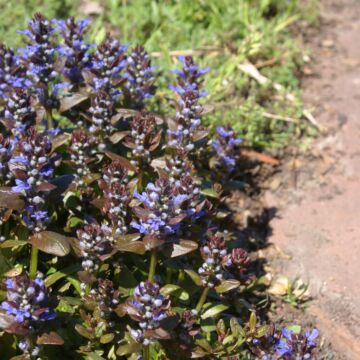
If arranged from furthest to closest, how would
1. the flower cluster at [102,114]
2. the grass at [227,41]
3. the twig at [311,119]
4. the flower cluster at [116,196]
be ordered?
the twig at [311,119] → the grass at [227,41] → the flower cluster at [102,114] → the flower cluster at [116,196]

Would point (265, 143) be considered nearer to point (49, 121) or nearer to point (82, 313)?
point (49, 121)

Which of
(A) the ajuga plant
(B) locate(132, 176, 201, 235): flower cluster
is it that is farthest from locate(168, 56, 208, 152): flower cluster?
(B) locate(132, 176, 201, 235): flower cluster

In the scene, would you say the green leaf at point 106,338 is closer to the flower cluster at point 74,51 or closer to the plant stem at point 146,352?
the plant stem at point 146,352

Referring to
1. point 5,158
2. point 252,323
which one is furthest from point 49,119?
point 252,323

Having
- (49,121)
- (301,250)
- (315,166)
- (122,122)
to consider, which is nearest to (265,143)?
(315,166)

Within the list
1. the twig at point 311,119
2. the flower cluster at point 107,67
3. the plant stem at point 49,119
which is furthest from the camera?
the twig at point 311,119

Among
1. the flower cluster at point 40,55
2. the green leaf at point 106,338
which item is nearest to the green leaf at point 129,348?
the green leaf at point 106,338
